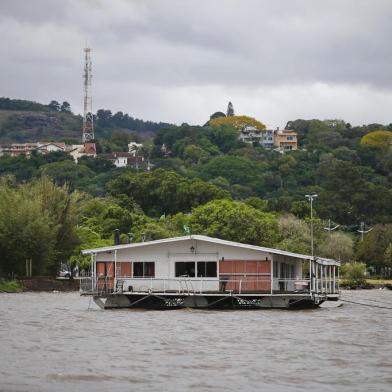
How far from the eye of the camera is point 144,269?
64.0 metres

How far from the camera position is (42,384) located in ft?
100

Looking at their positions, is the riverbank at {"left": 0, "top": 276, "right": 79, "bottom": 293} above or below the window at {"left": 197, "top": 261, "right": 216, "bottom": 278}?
below

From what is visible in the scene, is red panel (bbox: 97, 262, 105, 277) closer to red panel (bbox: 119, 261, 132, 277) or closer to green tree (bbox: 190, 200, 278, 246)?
red panel (bbox: 119, 261, 132, 277)

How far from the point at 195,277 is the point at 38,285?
3446 centimetres

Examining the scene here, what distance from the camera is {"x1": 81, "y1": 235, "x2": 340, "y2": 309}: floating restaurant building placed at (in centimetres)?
6122

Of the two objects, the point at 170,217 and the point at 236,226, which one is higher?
the point at 170,217

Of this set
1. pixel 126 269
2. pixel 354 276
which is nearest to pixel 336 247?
pixel 354 276

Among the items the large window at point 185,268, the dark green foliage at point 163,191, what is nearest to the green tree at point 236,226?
the dark green foliage at point 163,191

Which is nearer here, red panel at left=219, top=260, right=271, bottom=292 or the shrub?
red panel at left=219, top=260, right=271, bottom=292

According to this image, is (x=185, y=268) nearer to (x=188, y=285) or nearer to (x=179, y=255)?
(x=179, y=255)

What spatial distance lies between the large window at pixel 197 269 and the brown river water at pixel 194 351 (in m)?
4.46

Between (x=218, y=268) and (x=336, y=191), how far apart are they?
11185 centimetres

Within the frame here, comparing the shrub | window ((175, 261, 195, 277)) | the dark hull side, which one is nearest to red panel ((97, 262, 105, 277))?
the dark hull side

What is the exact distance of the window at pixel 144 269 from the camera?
63.9 meters
